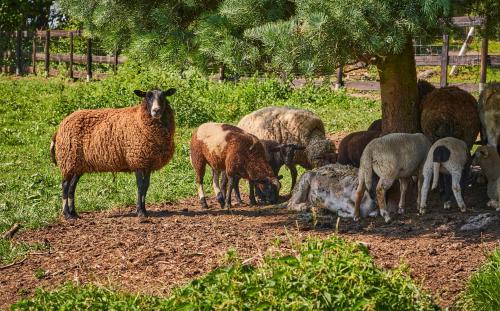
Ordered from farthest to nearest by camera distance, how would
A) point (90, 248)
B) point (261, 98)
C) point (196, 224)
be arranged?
point (261, 98), point (196, 224), point (90, 248)

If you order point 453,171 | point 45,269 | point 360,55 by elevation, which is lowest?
point 45,269

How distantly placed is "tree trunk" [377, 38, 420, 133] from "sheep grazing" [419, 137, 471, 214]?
1.20 meters

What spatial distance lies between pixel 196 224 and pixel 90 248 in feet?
4.93

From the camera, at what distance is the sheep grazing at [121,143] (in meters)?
11.3

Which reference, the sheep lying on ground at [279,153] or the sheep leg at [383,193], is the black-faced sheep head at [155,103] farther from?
the sheep leg at [383,193]

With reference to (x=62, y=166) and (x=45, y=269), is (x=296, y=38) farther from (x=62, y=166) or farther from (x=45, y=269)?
(x=62, y=166)

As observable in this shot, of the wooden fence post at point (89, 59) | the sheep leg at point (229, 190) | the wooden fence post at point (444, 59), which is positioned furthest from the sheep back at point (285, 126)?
the wooden fence post at point (89, 59)

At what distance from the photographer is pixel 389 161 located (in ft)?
34.7

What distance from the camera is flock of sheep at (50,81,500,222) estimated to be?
35.0 feet

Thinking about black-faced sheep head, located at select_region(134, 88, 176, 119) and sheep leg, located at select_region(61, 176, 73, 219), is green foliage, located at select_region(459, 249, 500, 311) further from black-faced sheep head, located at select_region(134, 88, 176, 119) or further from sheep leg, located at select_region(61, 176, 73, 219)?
sheep leg, located at select_region(61, 176, 73, 219)

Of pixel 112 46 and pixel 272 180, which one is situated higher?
pixel 112 46

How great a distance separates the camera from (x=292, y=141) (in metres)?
14.5

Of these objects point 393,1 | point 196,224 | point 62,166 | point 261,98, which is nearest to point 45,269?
point 196,224

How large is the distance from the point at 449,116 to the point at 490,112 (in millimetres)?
511
